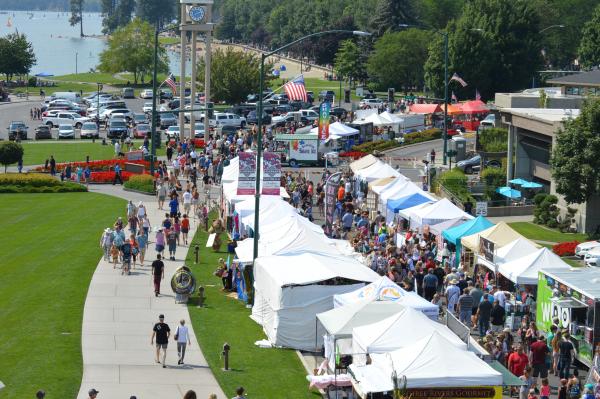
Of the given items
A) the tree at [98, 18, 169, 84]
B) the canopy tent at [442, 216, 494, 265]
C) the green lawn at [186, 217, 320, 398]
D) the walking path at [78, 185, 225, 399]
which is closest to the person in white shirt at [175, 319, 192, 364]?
the walking path at [78, 185, 225, 399]

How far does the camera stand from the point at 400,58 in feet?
382

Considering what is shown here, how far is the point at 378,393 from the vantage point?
2228 centimetres

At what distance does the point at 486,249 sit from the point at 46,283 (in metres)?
12.8

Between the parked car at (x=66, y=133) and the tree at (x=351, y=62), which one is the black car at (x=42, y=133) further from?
the tree at (x=351, y=62)

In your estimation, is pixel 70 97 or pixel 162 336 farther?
pixel 70 97

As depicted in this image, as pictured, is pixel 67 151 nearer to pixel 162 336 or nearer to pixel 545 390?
pixel 162 336

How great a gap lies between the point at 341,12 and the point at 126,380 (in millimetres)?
142225

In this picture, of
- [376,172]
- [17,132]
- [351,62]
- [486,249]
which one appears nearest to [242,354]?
[486,249]

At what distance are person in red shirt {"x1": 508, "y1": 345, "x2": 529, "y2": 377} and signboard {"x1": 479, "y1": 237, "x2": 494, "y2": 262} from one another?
806cm

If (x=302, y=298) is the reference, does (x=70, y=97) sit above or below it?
above

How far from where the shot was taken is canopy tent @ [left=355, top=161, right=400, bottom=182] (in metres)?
49.5

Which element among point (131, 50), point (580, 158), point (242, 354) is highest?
point (131, 50)

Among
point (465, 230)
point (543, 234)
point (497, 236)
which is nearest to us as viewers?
point (497, 236)

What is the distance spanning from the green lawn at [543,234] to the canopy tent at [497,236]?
432 inches
